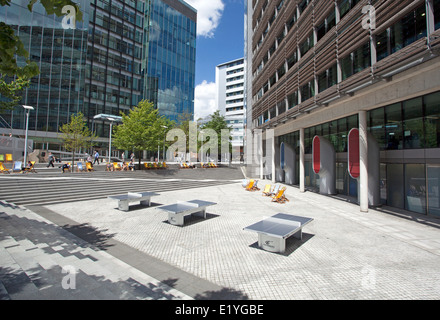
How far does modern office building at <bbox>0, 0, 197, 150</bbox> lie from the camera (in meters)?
42.2

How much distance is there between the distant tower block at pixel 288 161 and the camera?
24703 millimetres

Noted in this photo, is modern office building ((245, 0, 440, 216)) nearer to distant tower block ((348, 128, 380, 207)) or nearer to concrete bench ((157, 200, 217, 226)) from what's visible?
distant tower block ((348, 128, 380, 207))

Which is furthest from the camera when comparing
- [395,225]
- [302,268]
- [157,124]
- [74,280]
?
[157,124]

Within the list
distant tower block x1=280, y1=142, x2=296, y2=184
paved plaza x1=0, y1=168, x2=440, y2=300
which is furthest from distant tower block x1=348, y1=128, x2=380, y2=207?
distant tower block x1=280, y1=142, x2=296, y2=184

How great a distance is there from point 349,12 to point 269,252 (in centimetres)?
1354

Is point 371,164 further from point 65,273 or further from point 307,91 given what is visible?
point 65,273

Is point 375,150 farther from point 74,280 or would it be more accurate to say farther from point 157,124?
point 157,124

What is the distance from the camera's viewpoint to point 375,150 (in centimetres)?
1339

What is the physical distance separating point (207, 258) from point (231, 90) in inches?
3684

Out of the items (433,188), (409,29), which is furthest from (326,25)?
(433,188)

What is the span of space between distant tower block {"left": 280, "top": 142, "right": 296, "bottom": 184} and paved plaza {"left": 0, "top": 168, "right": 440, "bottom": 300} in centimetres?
1420

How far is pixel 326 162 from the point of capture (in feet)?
59.0

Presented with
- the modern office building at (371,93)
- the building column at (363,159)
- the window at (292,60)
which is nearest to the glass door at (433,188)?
the modern office building at (371,93)
